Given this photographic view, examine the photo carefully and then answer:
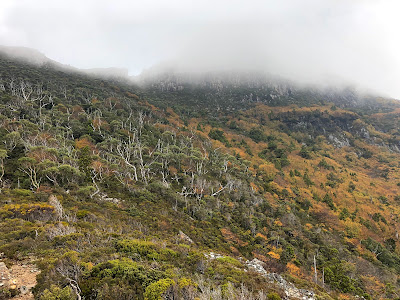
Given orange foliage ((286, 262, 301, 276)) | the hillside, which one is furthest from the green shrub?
orange foliage ((286, 262, 301, 276))

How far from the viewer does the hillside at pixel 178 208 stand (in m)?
10.4

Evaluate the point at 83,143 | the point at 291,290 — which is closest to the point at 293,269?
the point at 291,290

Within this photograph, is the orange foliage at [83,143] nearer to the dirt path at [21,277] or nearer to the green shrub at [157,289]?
the dirt path at [21,277]

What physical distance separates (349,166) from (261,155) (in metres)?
35.7

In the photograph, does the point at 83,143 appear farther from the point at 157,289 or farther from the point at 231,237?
the point at 157,289

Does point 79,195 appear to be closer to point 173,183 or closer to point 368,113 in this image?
point 173,183

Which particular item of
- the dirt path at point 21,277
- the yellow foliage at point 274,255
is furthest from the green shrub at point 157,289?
the yellow foliage at point 274,255

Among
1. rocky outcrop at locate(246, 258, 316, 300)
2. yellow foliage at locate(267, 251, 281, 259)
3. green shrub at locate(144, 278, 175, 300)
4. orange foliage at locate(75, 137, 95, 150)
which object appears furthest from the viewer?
orange foliage at locate(75, 137, 95, 150)

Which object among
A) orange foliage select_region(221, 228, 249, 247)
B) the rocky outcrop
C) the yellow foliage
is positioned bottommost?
the yellow foliage

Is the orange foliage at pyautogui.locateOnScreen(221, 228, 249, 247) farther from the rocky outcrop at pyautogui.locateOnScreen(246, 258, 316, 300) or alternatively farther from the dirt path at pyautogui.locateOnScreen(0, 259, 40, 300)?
the dirt path at pyautogui.locateOnScreen(0, 259, 40, 300)

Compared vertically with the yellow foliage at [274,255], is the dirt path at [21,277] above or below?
above

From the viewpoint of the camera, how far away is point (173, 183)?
36125 mm

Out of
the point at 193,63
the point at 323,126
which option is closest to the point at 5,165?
the point at 323,126

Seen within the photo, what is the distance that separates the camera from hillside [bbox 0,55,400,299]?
10.4 meters
